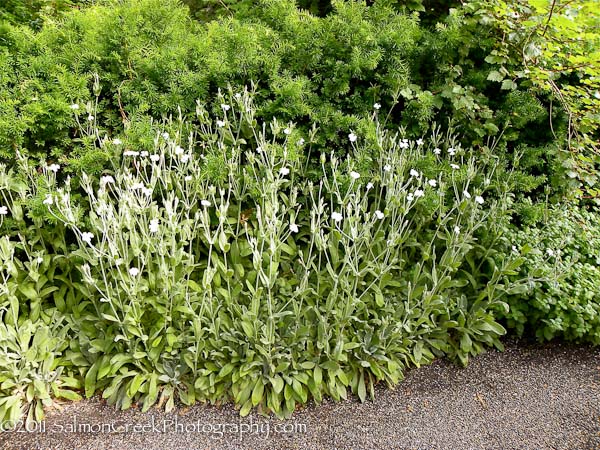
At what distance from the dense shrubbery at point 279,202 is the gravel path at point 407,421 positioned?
0.10 m

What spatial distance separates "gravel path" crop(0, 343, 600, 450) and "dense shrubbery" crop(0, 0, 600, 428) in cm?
10

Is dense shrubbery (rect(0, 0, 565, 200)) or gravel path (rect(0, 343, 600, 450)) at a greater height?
dense shrubbery (rect(0, 0, 565, 200))

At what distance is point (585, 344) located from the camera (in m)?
2.90

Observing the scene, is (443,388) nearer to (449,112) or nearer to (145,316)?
(145,316)

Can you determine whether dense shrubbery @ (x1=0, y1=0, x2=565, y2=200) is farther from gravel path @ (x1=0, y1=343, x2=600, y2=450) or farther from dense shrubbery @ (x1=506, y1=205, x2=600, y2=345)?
gravel path @ (x1=0, y1=343, x2=600, y2=450)

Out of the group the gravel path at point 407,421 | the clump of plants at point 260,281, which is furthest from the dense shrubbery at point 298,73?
the gravel path at point 407,421

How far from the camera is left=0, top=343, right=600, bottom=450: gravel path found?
2.25 m

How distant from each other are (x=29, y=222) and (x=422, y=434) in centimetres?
245

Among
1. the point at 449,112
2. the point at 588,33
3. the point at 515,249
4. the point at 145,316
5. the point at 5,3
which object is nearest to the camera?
the point at 145,316

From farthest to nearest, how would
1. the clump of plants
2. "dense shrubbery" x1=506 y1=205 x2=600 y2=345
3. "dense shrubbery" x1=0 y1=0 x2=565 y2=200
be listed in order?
"dense shrubbery" x1=0 y1=0 x2=565 y2=200, "dense shrubbery" x1=506 y1=205 x2=600 y2=345, the clump of plants

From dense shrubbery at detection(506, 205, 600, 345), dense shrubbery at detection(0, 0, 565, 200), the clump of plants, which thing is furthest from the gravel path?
dense shrubbery at detection(0, 0, 565, 200)

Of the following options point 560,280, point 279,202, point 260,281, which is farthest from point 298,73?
point 560,280

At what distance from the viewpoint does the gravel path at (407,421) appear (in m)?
2.25

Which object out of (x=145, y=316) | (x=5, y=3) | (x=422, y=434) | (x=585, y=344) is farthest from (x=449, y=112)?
(x=5, y=3)
